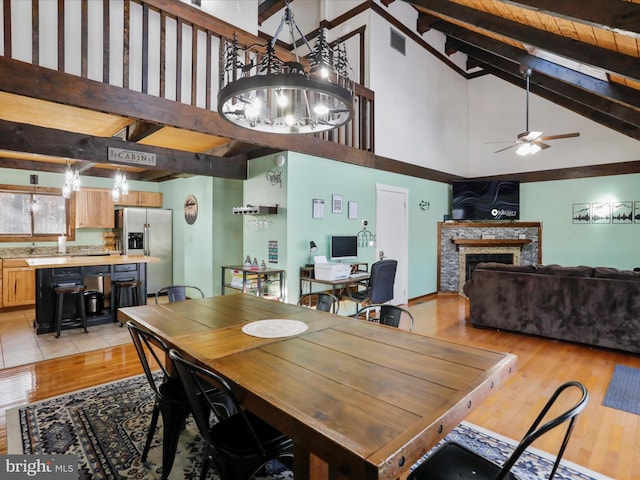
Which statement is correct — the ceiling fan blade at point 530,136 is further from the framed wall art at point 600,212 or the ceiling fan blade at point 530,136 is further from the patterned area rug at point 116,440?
the patterned area rug at point 116,440

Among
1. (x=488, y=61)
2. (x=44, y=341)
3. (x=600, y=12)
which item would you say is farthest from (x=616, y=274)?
(x=44, y=341)

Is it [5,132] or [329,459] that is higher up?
[5,132]

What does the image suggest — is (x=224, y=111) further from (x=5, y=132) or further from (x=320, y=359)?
(x=5, y=132)

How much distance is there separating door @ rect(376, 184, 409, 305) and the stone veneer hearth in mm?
1506

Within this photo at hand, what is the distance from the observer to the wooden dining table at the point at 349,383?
3.34 feet

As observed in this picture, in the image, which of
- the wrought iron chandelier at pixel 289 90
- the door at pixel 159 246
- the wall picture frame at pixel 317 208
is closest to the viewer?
the wrought iron chandelier at pixel 289 90

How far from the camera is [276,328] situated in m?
2.13

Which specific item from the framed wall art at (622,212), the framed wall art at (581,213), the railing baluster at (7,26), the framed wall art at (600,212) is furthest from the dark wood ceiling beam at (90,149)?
the framed wall art at (622,212)

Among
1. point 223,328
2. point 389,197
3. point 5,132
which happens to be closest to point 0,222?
point 5,132

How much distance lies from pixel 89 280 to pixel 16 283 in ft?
5.39

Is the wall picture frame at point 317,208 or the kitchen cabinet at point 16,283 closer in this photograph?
the wall picture frame at point 317,208

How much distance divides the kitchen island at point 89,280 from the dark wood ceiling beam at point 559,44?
5546mm

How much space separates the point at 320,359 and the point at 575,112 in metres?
7.68

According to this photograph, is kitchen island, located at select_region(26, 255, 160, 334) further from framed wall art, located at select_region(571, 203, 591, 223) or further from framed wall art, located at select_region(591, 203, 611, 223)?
framed wall art, located at select_region(591, 203, 611, 223)
